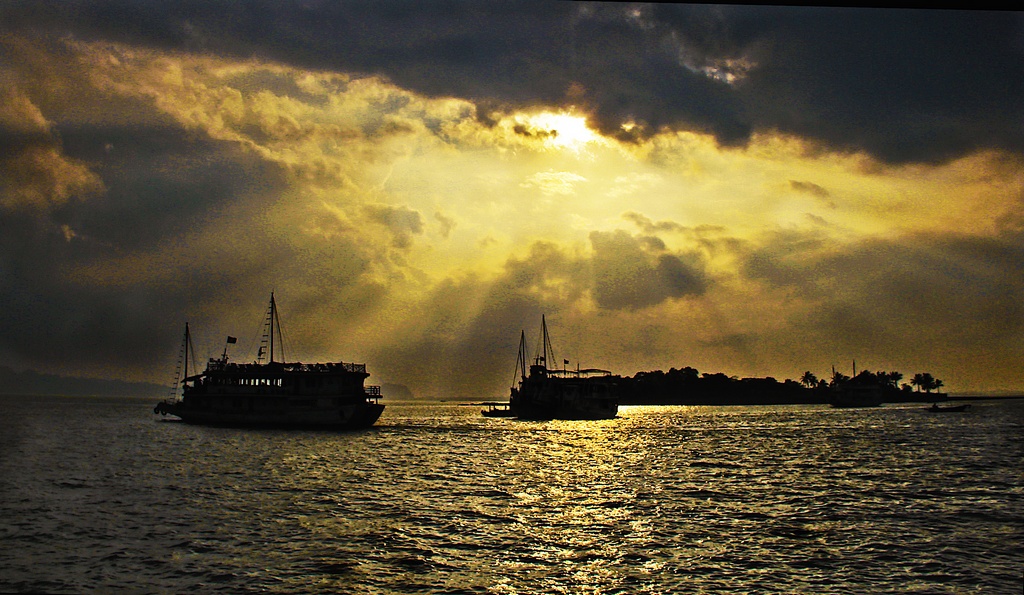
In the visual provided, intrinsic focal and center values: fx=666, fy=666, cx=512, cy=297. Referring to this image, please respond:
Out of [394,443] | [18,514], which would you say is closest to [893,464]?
[394,443]

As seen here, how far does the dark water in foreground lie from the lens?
1933 cm

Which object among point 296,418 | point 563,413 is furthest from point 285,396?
point 563,413

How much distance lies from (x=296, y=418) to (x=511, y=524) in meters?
55.3

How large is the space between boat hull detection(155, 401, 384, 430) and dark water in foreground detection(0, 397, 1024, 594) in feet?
75.6

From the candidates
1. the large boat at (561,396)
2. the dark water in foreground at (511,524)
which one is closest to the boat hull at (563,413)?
the large boat at (561,396)

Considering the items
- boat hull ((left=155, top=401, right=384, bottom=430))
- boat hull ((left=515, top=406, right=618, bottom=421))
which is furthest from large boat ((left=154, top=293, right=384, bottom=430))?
boat hull ((left=515, top=406, right=618, bottom=421))

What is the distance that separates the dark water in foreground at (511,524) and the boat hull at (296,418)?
75.6 feet

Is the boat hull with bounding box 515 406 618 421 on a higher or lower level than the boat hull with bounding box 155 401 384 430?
lower

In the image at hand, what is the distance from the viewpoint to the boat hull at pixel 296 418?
249 ft

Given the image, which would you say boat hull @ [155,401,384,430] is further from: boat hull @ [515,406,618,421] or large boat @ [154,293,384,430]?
boat hull @ [515,406,618,421]

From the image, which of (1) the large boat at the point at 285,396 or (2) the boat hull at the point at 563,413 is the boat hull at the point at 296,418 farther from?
(2) the boat hull at the point at 563,413

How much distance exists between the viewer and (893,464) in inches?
1852

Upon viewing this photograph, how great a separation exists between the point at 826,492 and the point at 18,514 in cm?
3842

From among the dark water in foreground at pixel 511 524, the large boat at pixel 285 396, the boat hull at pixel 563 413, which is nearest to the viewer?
the dark water in foreground at pixel 511 524
